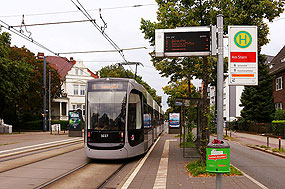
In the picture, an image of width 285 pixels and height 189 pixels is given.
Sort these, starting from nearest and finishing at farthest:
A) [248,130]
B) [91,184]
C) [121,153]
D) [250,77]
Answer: [250,77]
[91,184]
[121,153]
[248,130]

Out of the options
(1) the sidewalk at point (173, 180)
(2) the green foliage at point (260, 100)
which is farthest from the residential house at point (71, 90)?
(1) the sidewalk at point (173, 180)

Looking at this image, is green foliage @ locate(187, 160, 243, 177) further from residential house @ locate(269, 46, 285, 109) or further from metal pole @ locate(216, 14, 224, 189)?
residential house @ locate(269, 46, 285, 109)

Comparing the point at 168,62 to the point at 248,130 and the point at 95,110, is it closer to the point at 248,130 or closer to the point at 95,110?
the point at 95,110

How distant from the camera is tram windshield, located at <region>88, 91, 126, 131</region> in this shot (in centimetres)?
1154

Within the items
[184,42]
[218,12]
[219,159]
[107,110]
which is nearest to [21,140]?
[107,110]

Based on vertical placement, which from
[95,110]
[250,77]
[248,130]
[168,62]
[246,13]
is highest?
[246,13]

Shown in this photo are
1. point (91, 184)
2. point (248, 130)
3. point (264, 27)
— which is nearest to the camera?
point (91, 184)

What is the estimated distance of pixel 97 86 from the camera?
12000 millimetres

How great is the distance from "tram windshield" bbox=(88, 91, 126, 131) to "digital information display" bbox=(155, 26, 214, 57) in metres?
3.92

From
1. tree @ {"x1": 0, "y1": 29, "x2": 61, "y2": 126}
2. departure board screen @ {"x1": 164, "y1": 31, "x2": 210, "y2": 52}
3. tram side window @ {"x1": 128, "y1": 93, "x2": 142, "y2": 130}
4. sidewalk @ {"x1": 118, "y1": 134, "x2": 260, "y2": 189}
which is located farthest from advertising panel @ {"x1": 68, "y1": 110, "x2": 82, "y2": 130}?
departure board screen @ {"x1": 164, "y1": 31, "x2": 210, "y2": 52}

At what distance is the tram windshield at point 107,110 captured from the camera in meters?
11.5

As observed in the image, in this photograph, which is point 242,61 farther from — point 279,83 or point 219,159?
point 279,83

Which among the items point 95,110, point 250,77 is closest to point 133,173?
point 95,110

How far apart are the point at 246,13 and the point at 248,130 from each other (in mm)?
29029
